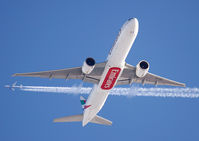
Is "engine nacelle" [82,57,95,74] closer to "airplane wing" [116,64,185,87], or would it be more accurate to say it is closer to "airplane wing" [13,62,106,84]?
"airplane wing" [13,62,106,84]

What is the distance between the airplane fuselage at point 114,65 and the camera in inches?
1212

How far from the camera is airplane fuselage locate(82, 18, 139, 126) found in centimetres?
3080

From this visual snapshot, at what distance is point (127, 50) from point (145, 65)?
3039 millimetres

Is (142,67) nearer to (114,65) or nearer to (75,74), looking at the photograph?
(114,65)

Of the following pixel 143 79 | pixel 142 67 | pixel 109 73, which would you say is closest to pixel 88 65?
pixel 109 73

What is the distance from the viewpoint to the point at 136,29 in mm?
30672

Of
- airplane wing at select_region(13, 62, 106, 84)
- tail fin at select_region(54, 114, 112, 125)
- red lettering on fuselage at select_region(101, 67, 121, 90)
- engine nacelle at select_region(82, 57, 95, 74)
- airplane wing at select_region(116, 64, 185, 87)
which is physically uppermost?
airplane wing at select_region(116, 64, 185, 87)

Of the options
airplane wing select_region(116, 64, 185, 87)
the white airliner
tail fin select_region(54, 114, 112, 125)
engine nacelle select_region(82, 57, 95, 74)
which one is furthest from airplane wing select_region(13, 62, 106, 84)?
tail fin select_region(54, 114, 112, 125)

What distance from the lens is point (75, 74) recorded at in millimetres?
35719

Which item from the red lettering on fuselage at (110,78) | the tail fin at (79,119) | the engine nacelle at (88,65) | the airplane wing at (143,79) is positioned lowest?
the tail fin at (79,119)

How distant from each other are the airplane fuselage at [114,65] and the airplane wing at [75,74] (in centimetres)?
116

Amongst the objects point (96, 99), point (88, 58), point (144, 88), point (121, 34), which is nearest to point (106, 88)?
point (96, 99)

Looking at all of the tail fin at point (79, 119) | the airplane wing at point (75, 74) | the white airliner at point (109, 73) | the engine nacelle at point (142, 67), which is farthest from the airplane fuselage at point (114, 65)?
the tail fin at point (79, 119)

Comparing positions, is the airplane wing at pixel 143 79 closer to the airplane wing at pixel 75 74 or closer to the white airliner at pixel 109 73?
the white airliner at pixel 109 73
